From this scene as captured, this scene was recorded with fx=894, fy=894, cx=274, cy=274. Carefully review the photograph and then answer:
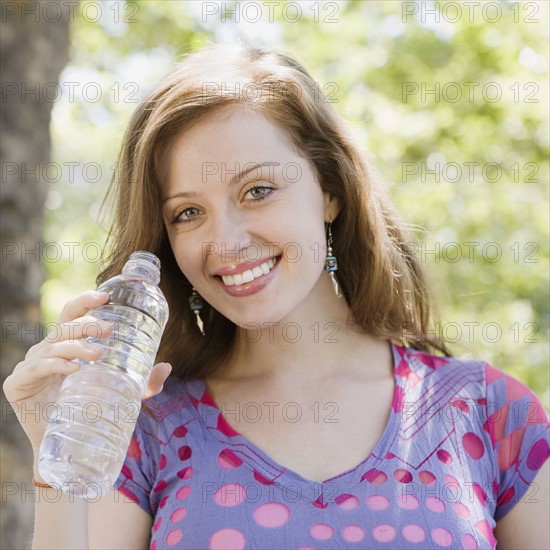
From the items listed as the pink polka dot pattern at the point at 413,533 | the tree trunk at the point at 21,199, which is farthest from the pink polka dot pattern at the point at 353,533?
the tree trunk at the point at 21,199

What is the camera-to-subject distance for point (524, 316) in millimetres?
7879

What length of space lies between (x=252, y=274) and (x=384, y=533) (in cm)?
76

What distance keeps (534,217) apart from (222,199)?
5.60 meters

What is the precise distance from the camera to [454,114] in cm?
800

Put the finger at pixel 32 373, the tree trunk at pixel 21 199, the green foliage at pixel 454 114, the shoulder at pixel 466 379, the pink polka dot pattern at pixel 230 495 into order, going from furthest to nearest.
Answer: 1. the green foliage at pixel 454 114
2. the tree trunk at pixel 21 199
3. the shoulder at pixel 466 379
4. the pink polka dot pattern at pixel 230 495
5. the finger at pixel 32 373

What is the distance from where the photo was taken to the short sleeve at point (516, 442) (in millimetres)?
2473

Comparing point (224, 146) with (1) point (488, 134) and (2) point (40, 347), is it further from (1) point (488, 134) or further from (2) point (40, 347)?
(1) point (488, 134)

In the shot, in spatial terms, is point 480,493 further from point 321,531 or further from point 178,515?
point 178,515

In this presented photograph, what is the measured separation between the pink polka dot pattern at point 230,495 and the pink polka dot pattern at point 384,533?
0.36 metres

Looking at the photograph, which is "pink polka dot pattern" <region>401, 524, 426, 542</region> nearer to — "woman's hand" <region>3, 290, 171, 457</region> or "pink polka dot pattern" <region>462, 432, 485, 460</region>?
"pink polka dot pattern" <region>462, 432, 485, 460</region>

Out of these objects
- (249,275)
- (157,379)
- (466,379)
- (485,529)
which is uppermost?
(249,275)

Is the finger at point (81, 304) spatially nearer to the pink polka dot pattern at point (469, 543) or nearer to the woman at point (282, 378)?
the woman at point (282, 378)

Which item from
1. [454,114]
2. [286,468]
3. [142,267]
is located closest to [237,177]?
[142,267]

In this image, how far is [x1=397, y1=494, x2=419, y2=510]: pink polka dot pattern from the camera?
2.32 metres
